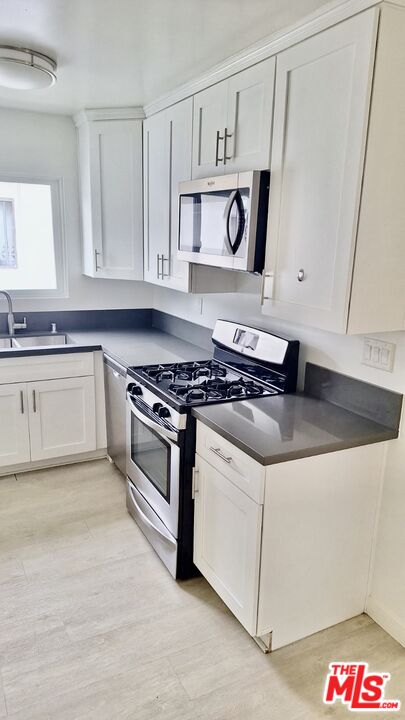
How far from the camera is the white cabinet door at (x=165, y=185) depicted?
264 centimetres

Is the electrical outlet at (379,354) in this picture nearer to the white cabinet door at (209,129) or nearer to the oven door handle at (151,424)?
the oven door handle at (151,424)

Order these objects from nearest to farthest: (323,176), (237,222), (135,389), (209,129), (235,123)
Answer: (323,176) < (237,222) < (235,123) < (209,129) < (135,389)

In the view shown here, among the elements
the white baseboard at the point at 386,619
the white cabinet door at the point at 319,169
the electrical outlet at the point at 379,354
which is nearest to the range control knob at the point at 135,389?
the white cabinet door at the point at 319,169

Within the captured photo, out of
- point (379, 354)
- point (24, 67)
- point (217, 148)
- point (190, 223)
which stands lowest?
point (379, 354)

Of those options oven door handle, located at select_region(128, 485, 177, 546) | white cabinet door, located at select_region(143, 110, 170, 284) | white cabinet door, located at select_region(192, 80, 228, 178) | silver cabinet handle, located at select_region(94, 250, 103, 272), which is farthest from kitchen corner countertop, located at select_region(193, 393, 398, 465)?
silver cabinet handle, located at select_region(94, 250, 103, 272)

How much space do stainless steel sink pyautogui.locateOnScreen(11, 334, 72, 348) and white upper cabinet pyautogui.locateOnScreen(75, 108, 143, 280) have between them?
534 millimetres

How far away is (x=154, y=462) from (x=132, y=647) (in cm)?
78

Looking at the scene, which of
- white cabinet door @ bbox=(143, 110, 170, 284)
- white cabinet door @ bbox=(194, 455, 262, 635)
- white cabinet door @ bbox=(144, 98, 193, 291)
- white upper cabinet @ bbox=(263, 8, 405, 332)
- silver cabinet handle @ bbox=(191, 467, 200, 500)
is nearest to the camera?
white upper cabinet @ bbox=(263, 8, 405, 332)

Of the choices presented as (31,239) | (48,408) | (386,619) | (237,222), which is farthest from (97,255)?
(386,619)

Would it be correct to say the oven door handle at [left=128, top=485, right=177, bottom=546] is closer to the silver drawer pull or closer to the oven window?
the oven window

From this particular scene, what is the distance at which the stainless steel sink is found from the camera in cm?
347

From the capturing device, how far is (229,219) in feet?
6.78

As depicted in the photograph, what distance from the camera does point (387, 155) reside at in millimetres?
1572

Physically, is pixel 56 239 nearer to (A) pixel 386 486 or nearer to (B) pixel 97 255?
(B) pixel 97 255
